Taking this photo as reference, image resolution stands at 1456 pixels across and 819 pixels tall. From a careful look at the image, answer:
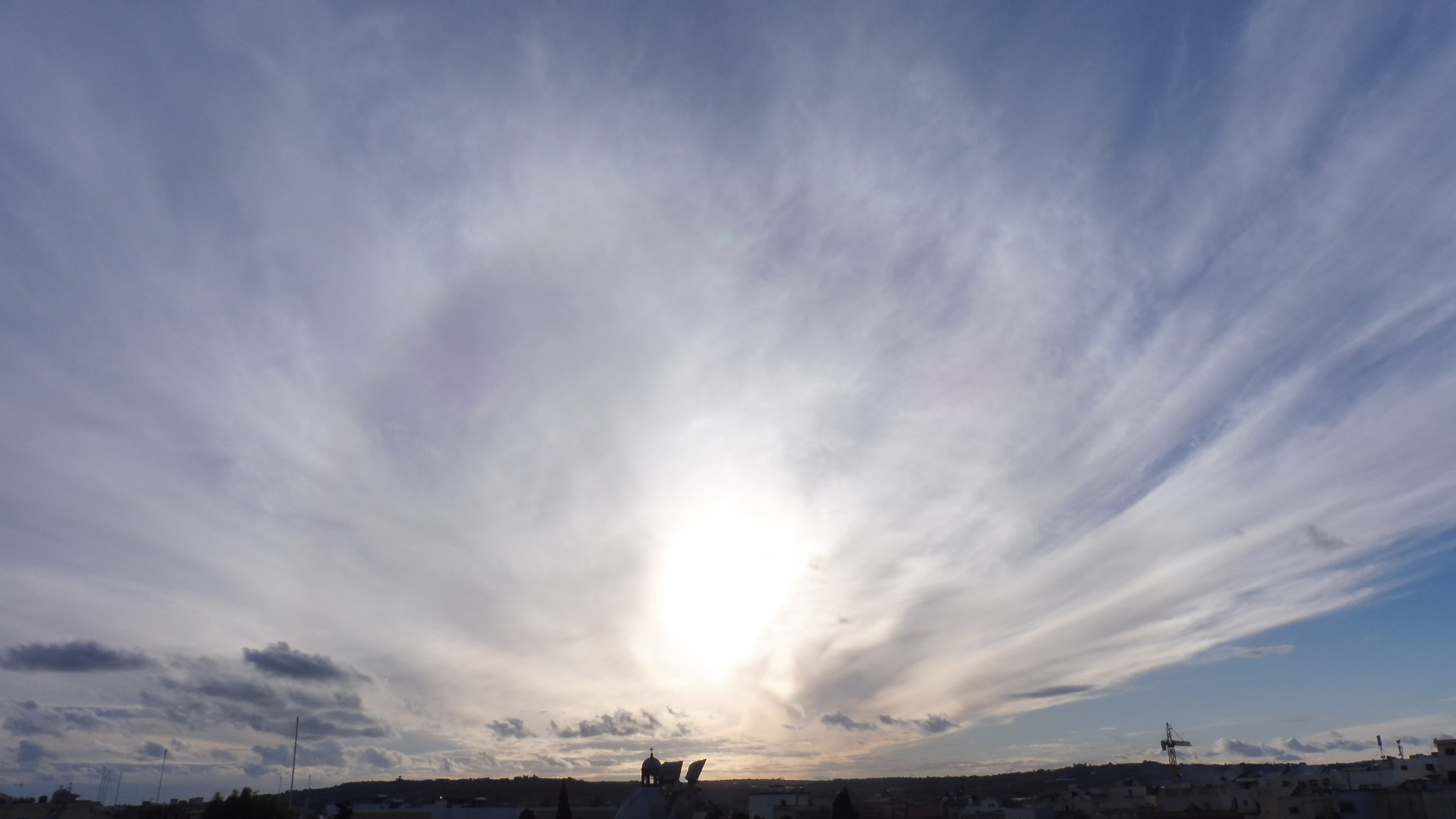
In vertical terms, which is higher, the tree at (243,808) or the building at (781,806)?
the tree at (243,808)

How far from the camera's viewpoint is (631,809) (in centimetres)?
13262

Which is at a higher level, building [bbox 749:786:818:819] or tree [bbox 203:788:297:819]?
tree [bbox 203:788:297:819]

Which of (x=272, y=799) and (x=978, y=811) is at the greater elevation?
(x=272, y=799)

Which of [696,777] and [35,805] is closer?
[35,805]

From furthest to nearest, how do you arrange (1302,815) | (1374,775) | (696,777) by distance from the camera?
(696,777)
(1374,775)
(1302,815)

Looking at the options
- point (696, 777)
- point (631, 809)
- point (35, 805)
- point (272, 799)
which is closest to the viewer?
point (272, 799)

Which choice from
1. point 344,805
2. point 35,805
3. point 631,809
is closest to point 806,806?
point 631,809

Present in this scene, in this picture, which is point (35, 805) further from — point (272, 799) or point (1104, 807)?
point (1104, 807)

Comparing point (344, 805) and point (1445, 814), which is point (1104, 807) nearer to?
point (1445, 814)

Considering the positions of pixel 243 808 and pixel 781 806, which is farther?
pixel 781 806

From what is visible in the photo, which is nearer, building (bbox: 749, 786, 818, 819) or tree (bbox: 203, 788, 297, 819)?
tree (bbox: 203, 788, 297, 819)

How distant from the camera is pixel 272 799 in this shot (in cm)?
8550

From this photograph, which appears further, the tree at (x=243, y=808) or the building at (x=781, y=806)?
the building at (x=781, y=806)

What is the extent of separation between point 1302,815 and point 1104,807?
50.9m
